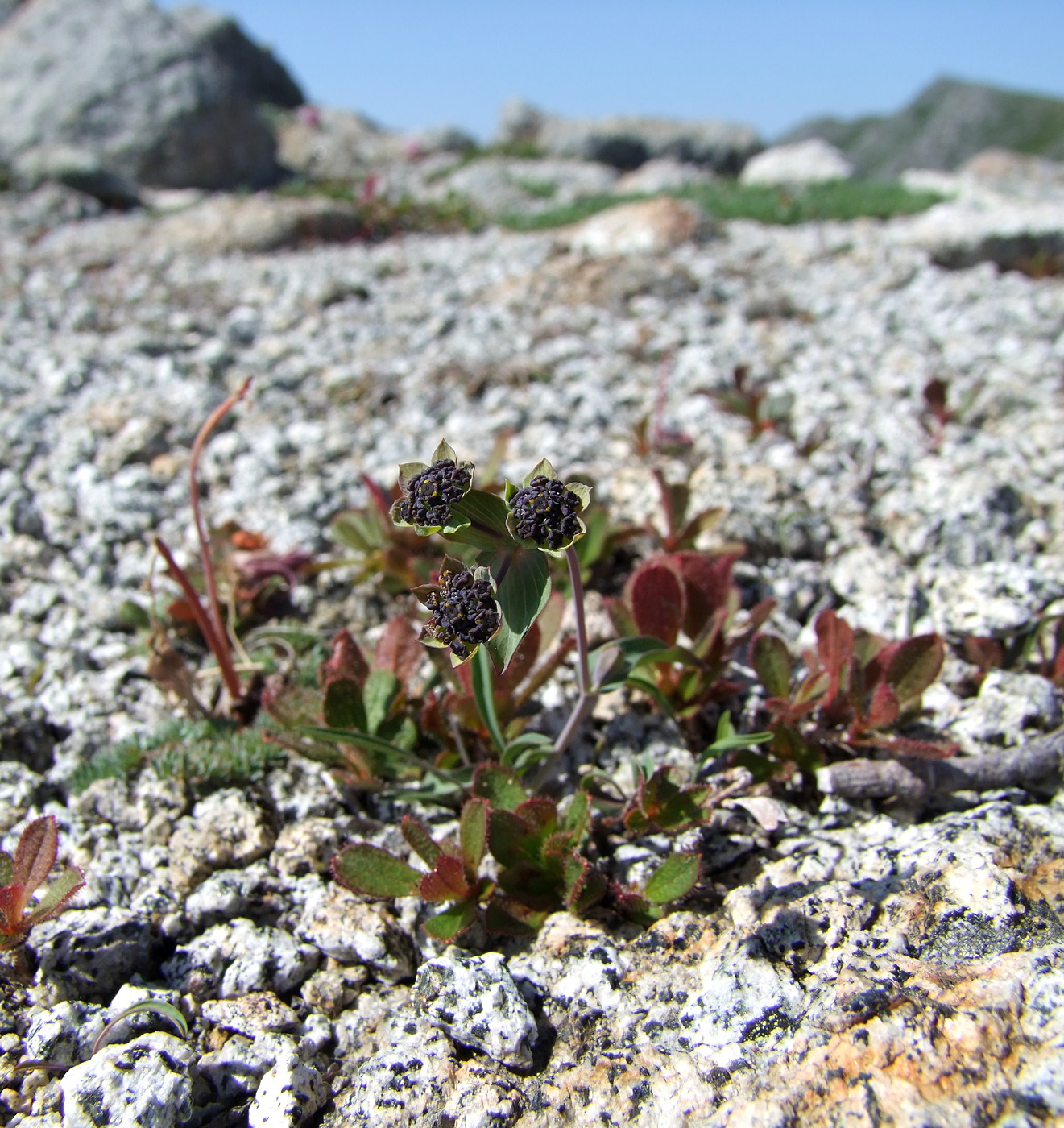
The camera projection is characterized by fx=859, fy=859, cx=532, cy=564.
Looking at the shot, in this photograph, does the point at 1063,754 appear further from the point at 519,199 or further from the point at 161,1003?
the point at 519,199

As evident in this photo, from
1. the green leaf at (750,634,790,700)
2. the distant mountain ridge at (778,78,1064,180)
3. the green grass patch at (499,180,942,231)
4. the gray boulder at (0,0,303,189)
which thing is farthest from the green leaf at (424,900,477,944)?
the distant mountain ridge at (778,78,1064,180)

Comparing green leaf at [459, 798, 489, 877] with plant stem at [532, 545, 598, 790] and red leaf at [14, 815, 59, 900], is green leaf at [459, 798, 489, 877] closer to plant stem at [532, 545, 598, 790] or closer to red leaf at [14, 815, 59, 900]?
plant stem at [532, 545, 598, 790]

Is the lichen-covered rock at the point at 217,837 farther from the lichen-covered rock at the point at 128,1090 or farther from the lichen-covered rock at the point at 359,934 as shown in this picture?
the lichen-covered rock at the point at 128,1090

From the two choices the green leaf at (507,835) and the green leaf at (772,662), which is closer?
the green leaf at (507,835)

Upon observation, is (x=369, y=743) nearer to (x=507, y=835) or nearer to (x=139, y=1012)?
(x=507, y=835)

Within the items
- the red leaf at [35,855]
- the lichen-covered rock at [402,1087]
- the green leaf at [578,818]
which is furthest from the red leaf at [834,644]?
the red leaf at [35,855]

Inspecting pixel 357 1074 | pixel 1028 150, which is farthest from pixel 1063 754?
pixel 1028 150

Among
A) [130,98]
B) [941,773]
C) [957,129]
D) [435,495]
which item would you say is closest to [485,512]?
[435,495]
